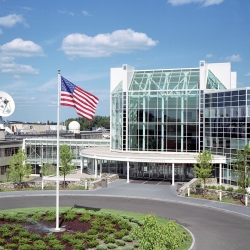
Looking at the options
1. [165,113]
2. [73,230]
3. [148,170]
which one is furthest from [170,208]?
[165,113]

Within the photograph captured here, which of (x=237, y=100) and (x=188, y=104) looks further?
(x=188, y=104)

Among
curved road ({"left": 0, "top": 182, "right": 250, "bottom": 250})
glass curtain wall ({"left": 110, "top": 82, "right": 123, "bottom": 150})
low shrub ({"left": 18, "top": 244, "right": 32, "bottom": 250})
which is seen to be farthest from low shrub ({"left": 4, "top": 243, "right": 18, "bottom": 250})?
glass curtain wall ({"left": 110, "top": 82, "right": 123, "bottom": 150})

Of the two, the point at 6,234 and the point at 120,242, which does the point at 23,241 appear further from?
the point at 120,242

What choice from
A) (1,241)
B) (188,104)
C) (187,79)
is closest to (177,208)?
(1,241)

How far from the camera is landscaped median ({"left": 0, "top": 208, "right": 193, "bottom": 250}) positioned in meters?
23.9

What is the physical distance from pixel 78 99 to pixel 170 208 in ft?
46.5

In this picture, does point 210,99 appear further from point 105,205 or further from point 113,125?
point 105,205

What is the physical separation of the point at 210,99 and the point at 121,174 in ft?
54.7

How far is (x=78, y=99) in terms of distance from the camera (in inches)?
1115

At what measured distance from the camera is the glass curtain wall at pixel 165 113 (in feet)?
175

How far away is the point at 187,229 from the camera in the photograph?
28250 mm

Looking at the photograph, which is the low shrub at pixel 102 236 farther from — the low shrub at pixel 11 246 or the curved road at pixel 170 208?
the curved road at pixel 170 208

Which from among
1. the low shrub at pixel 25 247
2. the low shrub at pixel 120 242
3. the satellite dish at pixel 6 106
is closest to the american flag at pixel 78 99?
the low shrub at pixel 120 242

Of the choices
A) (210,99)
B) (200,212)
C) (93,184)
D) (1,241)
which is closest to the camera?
(1,241)
